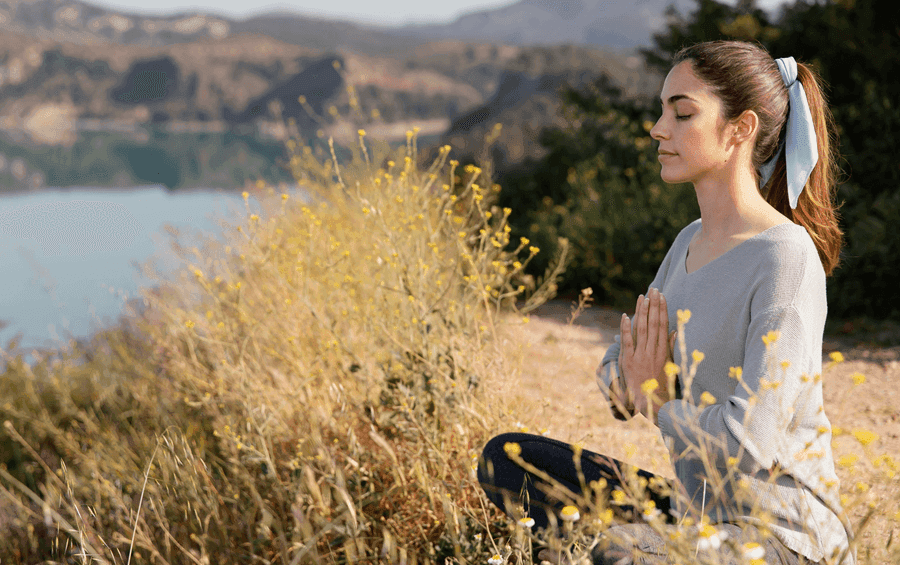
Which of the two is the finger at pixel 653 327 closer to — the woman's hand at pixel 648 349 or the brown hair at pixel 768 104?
the woman's hand at pixel 648 349

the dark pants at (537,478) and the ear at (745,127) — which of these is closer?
the ear at (745,127)

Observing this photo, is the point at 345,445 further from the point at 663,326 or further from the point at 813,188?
the point at 813,188

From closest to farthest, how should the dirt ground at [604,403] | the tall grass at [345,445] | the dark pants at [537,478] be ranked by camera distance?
the dark pants at [537,478] → the tall grass at [345,445] → the dirt ground at [604,403]

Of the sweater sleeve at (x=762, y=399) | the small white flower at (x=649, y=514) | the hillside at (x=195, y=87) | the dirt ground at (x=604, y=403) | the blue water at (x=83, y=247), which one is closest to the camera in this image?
the small white flower at (x=649, y=514)

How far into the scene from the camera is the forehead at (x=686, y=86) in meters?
1.46

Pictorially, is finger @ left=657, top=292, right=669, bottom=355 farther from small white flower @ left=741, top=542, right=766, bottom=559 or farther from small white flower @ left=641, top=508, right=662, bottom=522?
small white flower @ left=741, top=542, right=766, bottom=559

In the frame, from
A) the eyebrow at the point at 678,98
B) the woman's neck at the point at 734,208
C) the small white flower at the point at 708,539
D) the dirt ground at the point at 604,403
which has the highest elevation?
the eyebrow at the point at 678,98

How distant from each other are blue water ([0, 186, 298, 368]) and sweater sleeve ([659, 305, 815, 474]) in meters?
3.67

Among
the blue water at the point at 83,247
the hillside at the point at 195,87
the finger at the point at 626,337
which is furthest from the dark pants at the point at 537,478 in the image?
the hillside at the point at 195,87

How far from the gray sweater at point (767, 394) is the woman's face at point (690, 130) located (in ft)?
0.77

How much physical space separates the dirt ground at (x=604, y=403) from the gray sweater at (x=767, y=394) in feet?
2.16

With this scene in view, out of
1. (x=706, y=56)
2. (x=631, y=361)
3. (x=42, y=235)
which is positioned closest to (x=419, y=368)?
(x=631, y=361)

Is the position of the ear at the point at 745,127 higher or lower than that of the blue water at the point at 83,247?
higher

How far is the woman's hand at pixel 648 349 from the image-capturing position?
1.49 m
